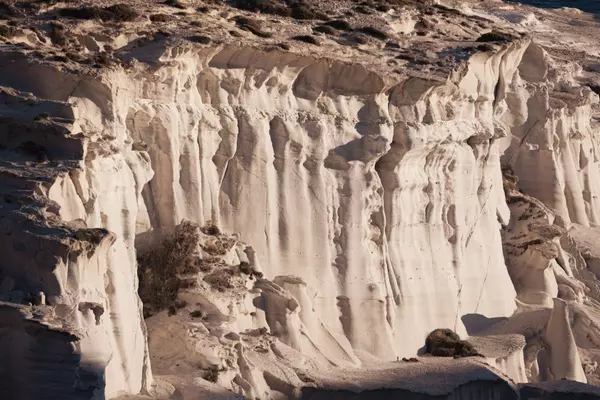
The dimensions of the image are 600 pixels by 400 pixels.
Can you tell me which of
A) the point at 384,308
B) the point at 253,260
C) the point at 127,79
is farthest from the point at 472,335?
the point at 127,79

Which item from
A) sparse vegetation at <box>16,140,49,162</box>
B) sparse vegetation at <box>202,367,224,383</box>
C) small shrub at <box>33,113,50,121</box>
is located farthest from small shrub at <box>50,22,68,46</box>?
sparse vegetation at <box>202,367,224,383</box>

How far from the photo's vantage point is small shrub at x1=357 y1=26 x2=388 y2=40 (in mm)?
53969

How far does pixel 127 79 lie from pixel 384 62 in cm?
1195

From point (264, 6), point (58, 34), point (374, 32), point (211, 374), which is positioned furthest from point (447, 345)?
point (58, 34)

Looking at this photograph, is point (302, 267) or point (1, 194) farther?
point (302, 267)

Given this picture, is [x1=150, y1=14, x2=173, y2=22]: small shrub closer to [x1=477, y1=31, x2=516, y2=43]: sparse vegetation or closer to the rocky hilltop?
the rocky hilltop

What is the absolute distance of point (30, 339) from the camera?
3391 centimetres

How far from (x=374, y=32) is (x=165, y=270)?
1471cm

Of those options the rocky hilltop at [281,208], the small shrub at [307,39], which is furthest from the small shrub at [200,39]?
the small shrub at [307,39]

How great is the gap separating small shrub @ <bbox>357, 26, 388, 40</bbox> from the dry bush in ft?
42.7

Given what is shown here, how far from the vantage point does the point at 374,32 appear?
5425 centimetres

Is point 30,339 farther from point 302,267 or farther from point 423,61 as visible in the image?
point 423,61

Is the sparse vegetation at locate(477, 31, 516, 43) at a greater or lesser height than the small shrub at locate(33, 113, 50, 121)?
greater

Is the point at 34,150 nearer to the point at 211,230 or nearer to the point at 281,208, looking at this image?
the point at 211,230
